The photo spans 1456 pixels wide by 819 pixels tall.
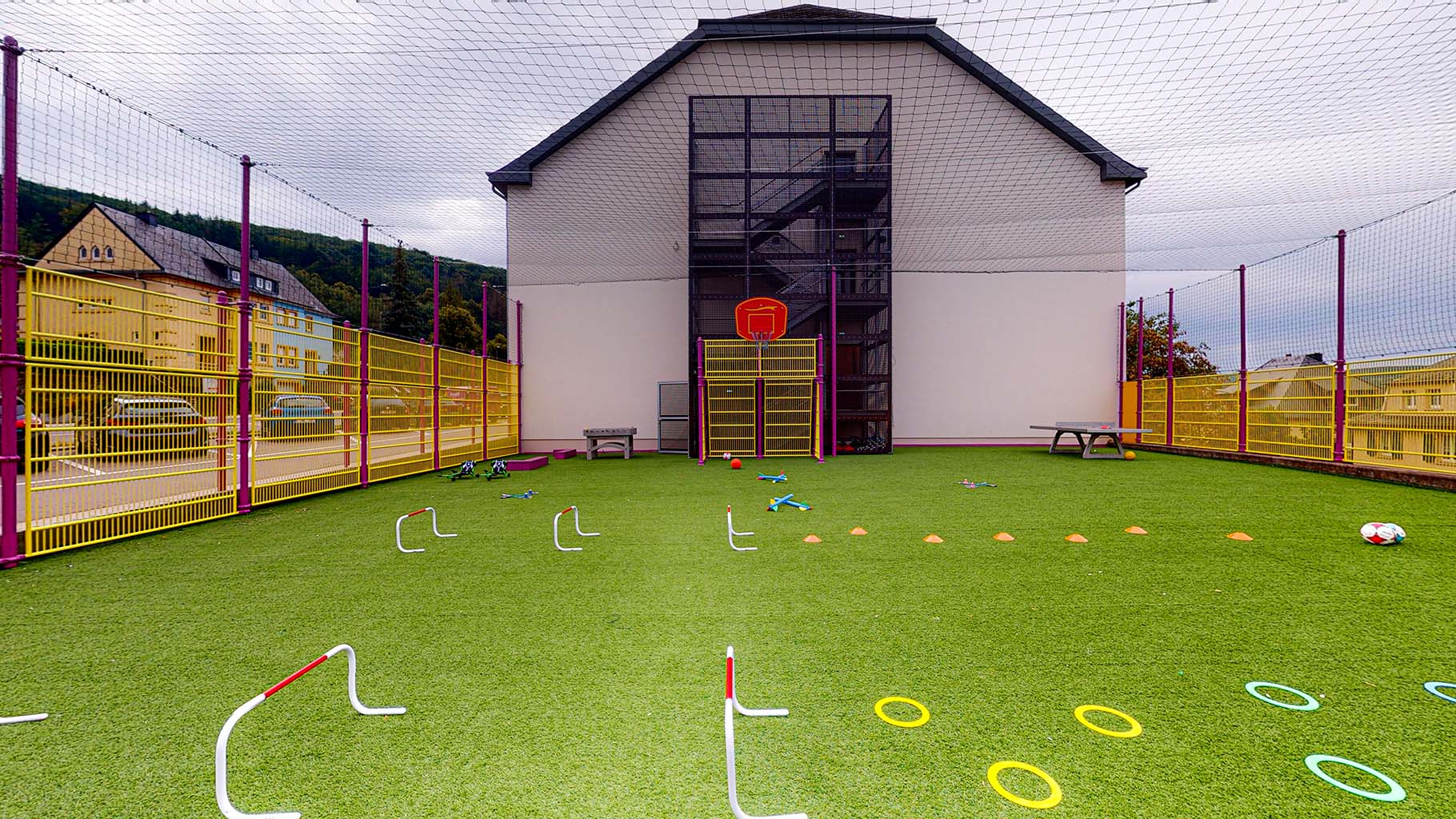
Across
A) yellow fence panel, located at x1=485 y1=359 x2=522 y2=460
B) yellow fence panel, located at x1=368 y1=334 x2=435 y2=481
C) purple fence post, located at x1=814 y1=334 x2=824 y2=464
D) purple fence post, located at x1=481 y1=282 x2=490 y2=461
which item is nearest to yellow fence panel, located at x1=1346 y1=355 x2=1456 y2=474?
purple fence post, located at x1=814 y1=334 x2=824 y2=464

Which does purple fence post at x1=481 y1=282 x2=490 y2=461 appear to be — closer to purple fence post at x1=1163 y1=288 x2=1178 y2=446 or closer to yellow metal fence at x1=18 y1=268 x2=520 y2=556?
yellow metal fence at x1=18 y1=268 x2=520 y2=556

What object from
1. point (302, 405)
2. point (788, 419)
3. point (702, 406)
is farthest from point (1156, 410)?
point (302, 405)

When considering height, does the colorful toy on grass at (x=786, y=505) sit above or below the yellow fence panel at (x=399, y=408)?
below

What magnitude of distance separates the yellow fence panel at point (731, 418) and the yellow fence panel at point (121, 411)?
8.28 metres

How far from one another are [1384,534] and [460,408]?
1190 cm

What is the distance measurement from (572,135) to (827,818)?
15074 millimetres

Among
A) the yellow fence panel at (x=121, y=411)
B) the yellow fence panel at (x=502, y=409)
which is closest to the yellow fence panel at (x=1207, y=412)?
the yellow fence panel at (x=502, y=409)

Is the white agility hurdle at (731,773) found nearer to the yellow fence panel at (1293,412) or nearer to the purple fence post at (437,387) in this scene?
the purple fence post at (437,387)

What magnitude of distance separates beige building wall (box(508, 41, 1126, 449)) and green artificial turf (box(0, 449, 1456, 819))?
31.1 feet

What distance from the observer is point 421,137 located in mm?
8062

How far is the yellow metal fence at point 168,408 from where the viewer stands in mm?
4309

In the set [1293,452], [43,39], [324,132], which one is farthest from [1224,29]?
[43,39]

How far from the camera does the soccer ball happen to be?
4031 mm

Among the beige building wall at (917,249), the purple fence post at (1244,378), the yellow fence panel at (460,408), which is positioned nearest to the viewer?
the yellow fence panel at (460,408)
